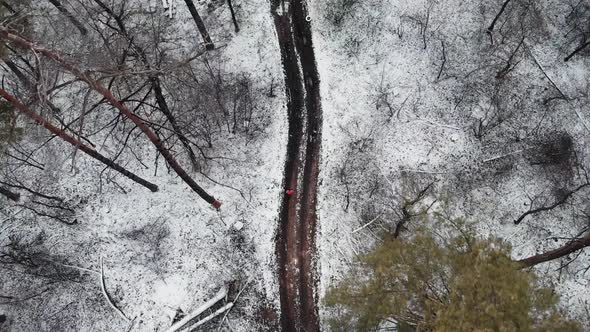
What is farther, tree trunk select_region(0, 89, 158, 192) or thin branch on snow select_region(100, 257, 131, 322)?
thin branch on snow select_region(100, 257, 131, 322)

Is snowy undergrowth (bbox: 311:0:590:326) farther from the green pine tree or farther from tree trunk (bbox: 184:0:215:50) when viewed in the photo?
tree trunk (bbox: 184:0:215:50)

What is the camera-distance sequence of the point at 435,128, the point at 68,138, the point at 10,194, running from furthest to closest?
the point at 435,128 < the point at 10,194 < the point at 68,138

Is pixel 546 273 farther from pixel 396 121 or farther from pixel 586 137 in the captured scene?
pixel 396 121

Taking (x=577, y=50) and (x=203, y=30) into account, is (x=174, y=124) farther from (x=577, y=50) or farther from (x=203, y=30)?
(x=577, y=50)

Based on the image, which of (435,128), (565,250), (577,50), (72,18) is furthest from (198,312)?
(577,50)

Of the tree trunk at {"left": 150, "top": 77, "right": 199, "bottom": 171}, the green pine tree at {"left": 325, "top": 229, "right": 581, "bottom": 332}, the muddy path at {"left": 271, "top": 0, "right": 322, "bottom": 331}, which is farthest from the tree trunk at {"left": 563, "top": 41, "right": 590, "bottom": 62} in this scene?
the tree trunk at {"left": 150, "top": 77, "right": 199, "bottom": 171}

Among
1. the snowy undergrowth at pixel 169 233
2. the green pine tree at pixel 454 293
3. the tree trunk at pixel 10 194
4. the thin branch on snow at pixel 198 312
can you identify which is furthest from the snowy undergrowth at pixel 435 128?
the tree trunk at pixel 10 194

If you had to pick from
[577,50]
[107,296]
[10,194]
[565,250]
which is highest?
[577,50]
